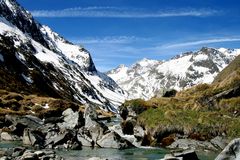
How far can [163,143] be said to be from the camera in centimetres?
8100

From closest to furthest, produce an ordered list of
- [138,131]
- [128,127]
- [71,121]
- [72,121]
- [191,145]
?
[191,145]
[138,131]
[128,127]
[72,121]
[71,121]

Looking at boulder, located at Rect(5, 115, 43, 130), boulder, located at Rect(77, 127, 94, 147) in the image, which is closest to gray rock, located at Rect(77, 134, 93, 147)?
boulder, located at Rect(77, 127, 94, 147)

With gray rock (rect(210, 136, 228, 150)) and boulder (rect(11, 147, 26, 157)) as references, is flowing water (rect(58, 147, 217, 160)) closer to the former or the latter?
gray rock (rect(210, 136, 228, 150))

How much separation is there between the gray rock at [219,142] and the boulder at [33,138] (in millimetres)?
30375

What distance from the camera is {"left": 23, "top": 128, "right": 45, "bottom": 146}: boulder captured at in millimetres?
82794

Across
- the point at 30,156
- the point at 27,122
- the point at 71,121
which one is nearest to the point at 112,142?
the point at 71,121

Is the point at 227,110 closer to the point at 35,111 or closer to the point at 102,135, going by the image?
the point at 102,135

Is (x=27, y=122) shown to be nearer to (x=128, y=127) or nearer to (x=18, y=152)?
(x=128, y=127)

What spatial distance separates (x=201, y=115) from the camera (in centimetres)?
8275

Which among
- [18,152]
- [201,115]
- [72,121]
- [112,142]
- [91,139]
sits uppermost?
[72,121]

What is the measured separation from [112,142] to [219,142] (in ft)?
61.8

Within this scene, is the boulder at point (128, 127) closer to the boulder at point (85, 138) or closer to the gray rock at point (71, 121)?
the boulder at point (85, 138)

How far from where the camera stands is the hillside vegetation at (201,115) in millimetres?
79625

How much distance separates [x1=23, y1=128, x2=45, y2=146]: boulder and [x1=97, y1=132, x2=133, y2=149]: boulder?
10.6m
